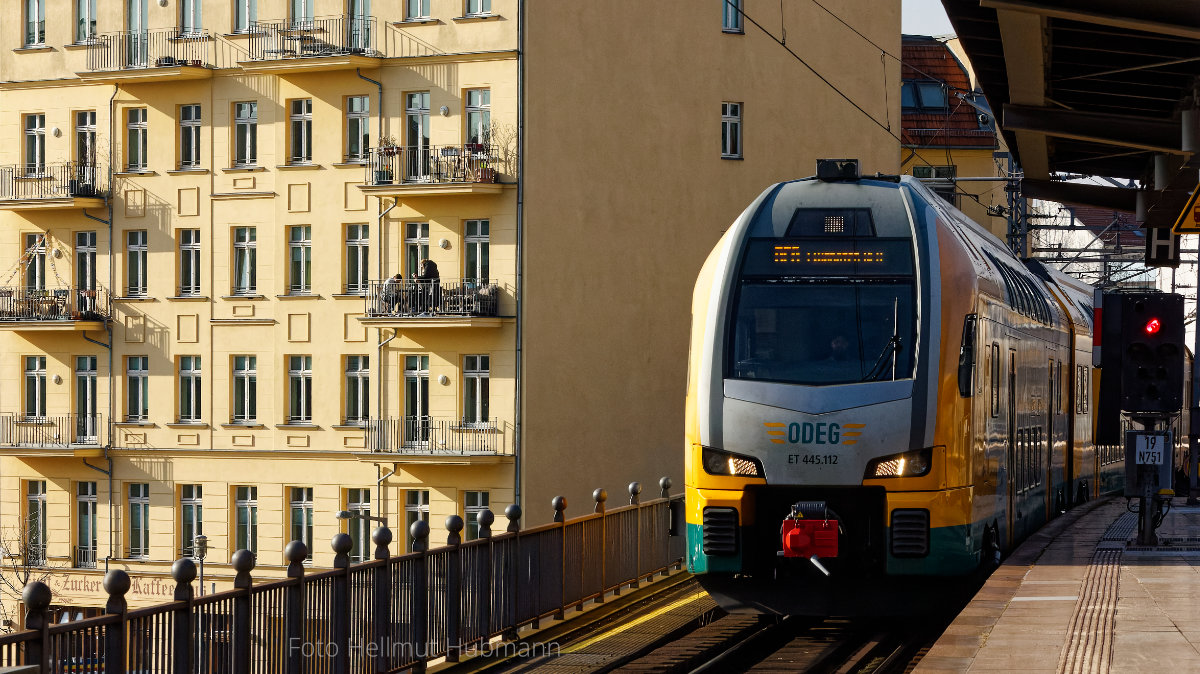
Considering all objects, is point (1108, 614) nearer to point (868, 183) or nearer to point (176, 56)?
point (868, 183)

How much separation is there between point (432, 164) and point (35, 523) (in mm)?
15406

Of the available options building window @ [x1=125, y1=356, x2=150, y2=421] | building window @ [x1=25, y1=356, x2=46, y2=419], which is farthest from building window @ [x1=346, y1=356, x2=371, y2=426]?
building window @ [x1=25, y1=356, x2=46, y2=419]

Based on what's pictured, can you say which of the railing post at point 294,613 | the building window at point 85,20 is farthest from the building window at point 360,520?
the railing post at point 294,613

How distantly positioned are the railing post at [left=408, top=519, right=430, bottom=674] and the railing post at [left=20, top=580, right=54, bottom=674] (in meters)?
4.70

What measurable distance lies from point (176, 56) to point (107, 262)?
582 cm

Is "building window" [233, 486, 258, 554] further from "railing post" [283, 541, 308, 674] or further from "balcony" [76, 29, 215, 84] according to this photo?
"railing post" [283, 541, 308, 674]

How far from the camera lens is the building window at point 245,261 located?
42.9 metres

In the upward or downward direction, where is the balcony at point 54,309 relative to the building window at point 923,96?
downward

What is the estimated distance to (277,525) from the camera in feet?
139

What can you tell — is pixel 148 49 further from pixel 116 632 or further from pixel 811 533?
pixel 116 632

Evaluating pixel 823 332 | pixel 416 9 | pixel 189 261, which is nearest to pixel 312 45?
pixel 416 9

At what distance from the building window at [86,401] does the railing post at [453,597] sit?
107ft

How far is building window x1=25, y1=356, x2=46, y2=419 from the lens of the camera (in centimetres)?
4528

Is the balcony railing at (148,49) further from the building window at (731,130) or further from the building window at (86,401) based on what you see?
the building window at (731,130)
